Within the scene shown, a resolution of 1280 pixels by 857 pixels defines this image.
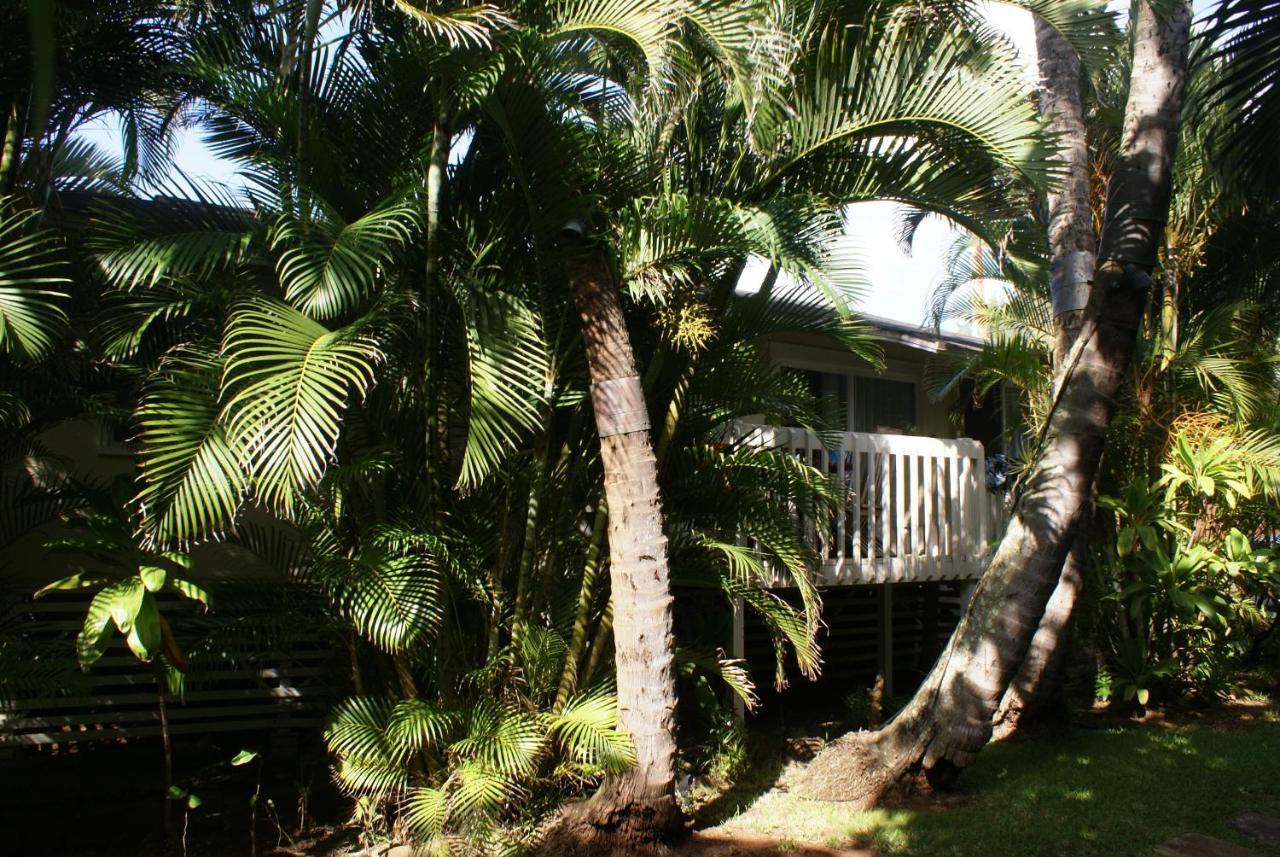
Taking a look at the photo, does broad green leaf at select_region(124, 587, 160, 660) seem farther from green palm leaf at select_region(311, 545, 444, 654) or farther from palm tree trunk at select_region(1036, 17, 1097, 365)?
palm tree trunk at select_region(1036, 17, 1097, 365)

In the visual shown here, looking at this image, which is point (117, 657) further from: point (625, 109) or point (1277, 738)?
point (1277, 738)

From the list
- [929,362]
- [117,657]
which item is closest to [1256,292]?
[929,362]

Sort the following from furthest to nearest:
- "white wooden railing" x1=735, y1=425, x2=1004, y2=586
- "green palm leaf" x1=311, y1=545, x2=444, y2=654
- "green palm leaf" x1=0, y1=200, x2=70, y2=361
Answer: "white wooden railing" x1=735, y1=425, x2=1004, y2=586
"green palm leaf" x1=311, y1=545, x2=444, y2=654
"green palm leaf" x1=0, y1=200, x2=70, y2=361

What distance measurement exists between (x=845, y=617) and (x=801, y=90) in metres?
6.89

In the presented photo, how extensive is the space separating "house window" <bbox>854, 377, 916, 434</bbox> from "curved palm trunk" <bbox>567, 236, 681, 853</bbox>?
7107 millimetres

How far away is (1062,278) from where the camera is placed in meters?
8.22

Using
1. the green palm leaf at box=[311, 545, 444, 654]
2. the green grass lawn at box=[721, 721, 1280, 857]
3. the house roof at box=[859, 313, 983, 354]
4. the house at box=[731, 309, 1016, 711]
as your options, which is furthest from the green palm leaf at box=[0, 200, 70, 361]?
the house roof at box=[859, 313, 983, 354]

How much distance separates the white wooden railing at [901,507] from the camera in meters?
8.36

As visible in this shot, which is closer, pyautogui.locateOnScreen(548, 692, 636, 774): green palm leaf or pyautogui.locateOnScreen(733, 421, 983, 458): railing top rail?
pyautogui.locateOnScreen(548, 692, 636, 774): green palm leaf

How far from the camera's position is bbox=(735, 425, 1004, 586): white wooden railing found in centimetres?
836

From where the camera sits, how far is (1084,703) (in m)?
9.68

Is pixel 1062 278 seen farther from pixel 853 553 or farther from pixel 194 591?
pixel 194 591

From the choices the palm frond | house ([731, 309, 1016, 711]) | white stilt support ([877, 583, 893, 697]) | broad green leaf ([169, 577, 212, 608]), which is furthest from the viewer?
white stilt support ([877, 583, 893, 697])

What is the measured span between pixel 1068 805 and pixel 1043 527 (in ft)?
5.89
